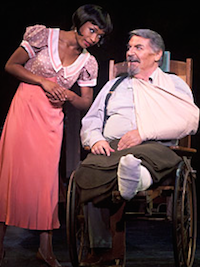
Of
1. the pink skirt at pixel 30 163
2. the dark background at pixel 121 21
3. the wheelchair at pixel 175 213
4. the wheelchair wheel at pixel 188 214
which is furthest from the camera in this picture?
the dark background at pixel 121 21

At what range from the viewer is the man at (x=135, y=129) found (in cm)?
206

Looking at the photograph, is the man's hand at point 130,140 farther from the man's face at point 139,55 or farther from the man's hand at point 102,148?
the man's face at point 139,55

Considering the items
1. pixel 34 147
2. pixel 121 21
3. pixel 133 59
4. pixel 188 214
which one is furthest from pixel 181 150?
pixel 121 21

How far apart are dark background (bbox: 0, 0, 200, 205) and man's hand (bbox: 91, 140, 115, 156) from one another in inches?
79.7

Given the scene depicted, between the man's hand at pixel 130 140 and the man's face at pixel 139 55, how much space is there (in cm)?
48

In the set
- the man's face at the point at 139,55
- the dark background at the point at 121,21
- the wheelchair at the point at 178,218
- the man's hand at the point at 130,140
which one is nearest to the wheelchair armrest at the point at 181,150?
the wheelchair at the point at 178,218

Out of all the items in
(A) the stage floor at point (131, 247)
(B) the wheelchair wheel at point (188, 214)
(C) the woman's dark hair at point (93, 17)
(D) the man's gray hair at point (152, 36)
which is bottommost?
(A) the stage floor at point (131, 247)

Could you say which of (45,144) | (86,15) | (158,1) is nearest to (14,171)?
(45,144)

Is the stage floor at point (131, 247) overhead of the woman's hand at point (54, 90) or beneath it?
beneath

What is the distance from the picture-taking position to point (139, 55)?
259cm

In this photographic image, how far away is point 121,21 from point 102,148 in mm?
2311

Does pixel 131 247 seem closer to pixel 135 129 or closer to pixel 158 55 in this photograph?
pixel 135 129

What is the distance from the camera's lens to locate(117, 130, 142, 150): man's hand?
90.9 inches

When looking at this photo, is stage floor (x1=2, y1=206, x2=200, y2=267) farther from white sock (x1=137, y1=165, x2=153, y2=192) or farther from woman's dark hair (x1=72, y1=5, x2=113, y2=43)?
woman's dark hair (x1=72, y1=5, x2=113, y2=43)
